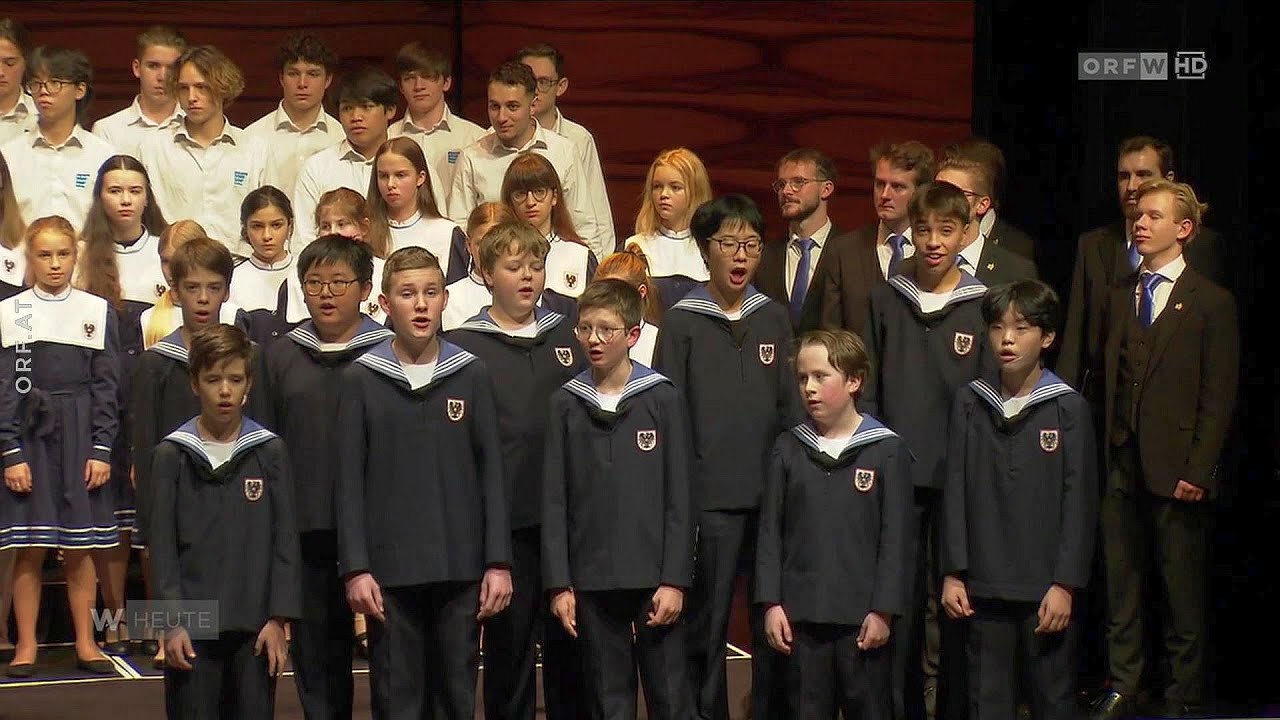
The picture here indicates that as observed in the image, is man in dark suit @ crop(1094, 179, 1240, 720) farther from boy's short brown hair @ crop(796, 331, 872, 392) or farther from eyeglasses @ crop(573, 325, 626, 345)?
eyeglasses @ crop(573, 325, 626, 345)

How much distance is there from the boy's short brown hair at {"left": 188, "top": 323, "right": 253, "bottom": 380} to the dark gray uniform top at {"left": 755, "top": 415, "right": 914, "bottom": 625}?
1311 mm

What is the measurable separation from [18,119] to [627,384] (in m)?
3.01

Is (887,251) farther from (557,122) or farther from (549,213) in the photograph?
(557,122)

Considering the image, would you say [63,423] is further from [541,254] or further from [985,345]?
[985,345]

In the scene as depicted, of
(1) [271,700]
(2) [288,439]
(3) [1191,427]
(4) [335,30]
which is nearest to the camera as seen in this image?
(1) [271,700]

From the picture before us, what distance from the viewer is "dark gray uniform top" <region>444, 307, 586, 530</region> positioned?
5.16 m

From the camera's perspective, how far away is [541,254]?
5.20 metres

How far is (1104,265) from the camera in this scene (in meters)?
6.09

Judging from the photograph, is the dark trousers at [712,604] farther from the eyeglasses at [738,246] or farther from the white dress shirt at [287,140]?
the white dress shirt at [287,140]

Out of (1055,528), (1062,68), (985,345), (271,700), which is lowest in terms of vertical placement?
(271,700)

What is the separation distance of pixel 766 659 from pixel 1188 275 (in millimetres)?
1814

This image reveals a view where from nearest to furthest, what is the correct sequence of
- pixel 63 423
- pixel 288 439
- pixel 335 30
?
pixel 288 439 < pixel 63 423 < pixel 335 30

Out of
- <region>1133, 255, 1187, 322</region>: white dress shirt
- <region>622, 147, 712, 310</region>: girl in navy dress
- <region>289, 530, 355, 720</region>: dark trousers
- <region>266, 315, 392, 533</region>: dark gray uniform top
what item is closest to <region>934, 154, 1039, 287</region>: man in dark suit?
<region>1133, 255, 1187, 322</region>: white dress shirt

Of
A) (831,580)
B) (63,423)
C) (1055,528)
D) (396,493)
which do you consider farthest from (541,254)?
(63,423)
